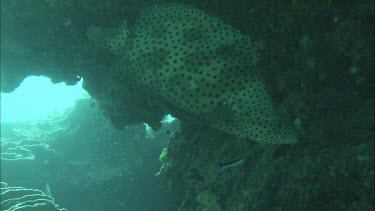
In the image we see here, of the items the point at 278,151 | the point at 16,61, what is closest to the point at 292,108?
the point at 278,151

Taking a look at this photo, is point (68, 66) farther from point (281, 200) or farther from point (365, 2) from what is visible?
point (365, 2)

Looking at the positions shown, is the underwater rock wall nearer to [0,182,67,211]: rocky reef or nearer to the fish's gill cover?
[0,182,67,211]: rocky reef

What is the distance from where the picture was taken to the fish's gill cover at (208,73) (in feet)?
10.4

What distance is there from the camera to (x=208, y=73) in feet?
10.7

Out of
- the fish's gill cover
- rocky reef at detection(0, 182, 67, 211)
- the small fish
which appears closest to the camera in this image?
the fish's gill cover

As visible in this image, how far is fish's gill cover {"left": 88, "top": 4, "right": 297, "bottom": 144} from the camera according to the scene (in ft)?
10.4

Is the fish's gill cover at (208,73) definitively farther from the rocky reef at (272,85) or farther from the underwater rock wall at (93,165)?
the underwater rock wall at (93,165)

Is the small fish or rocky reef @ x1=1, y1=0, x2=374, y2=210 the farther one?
the small fish

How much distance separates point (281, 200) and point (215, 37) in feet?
6.68

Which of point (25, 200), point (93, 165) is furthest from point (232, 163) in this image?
point (93, 165)

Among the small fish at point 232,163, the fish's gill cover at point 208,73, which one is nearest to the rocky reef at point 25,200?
the small fish at point 232,163

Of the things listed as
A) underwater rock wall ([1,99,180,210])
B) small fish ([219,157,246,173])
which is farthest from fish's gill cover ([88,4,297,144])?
underwater rock wall ([1,99,180,210])

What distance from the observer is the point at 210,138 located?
5152mm

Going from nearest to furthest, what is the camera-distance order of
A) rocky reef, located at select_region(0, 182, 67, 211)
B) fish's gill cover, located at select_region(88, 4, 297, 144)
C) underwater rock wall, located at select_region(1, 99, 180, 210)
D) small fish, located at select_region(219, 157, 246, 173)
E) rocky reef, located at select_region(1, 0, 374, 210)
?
rocky reef, located at select_region(1, 0, 374, 210), fish's gill cover, located at select_region(88, 4, 297, 144), small fish, located at select_region(219, 157, 246, 173), rocky reef, located at select_region(0, 182, 67, 211), underwater rock wall, located at select_region(1, 99, 180, 210)
